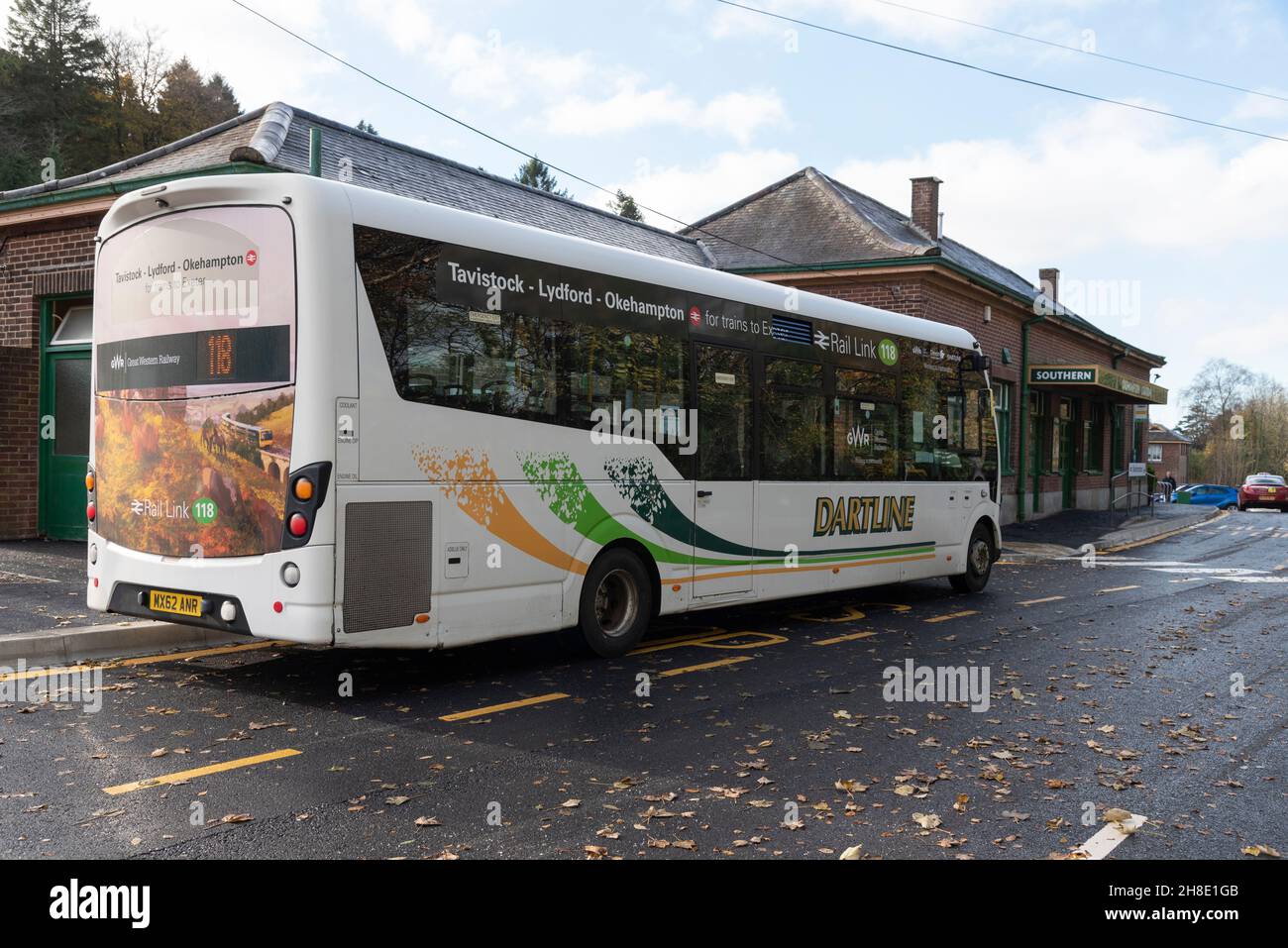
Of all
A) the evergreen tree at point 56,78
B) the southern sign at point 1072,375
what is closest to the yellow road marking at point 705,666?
the southern sign at point 1072,375

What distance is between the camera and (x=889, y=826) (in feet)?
15.5

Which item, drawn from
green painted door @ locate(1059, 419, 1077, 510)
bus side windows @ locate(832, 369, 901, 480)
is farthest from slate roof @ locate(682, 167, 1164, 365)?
bus side windows @ locate(832, 369, 901, 480)

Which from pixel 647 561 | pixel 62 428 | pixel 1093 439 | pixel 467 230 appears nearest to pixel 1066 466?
pixel 1093 439

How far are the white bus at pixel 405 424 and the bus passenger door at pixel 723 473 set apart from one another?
0.03 metres

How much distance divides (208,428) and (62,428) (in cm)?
1015

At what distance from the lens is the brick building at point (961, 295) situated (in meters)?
22.8

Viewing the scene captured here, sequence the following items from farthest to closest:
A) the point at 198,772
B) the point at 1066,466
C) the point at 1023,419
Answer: the point at 1066,466 < the point at 1023,419 < the point at 198,772

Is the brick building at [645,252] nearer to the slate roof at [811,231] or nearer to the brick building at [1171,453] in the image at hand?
the slate roof at [811,231]

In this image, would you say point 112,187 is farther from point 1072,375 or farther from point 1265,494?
point 1265,494

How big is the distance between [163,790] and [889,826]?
339 centimetres

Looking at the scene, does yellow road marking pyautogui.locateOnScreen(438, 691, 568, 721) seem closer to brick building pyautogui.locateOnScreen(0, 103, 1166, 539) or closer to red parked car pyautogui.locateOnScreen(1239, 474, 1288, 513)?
brick building pyautogui.locateOnScreen(0, 103, 1166, 539)

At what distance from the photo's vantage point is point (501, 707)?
6848 mm
